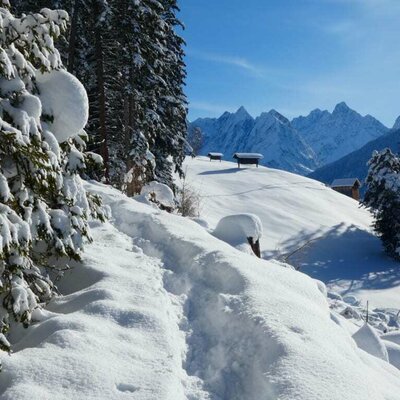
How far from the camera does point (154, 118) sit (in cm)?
1970

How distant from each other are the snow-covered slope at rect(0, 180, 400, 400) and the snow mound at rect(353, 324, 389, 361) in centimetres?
62

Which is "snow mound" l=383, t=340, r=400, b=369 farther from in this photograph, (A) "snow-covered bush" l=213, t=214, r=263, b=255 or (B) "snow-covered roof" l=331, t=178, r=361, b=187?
(B) "snow-covered roof" l=331, t=178, r=361, b=187

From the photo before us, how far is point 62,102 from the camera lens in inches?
182

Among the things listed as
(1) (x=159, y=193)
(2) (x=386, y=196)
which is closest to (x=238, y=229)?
(1) (x=159, y=193)

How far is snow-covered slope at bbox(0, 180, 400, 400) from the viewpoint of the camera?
11.2ft

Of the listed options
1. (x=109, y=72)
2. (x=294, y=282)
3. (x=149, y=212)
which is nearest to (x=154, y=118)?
(x=109, y=72)

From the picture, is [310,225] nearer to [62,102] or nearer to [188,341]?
[188,341]

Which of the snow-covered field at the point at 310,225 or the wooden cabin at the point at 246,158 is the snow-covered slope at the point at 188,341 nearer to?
the snow-covered field at the point at 310,225

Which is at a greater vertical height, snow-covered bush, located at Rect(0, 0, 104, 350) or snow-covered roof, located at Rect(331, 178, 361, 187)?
snow-covered roof, located at Rect(331, 178, 361, 187)

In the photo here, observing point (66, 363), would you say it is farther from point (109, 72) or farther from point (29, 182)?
point (109, 72)

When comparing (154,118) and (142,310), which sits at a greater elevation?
(154,118)

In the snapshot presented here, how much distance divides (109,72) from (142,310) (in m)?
17.2

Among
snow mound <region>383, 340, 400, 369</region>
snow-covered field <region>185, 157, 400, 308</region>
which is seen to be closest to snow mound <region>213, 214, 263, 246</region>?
snow mound <region>383, 340, 400, 369</region>

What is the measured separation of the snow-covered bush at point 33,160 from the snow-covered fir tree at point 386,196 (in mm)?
28513
